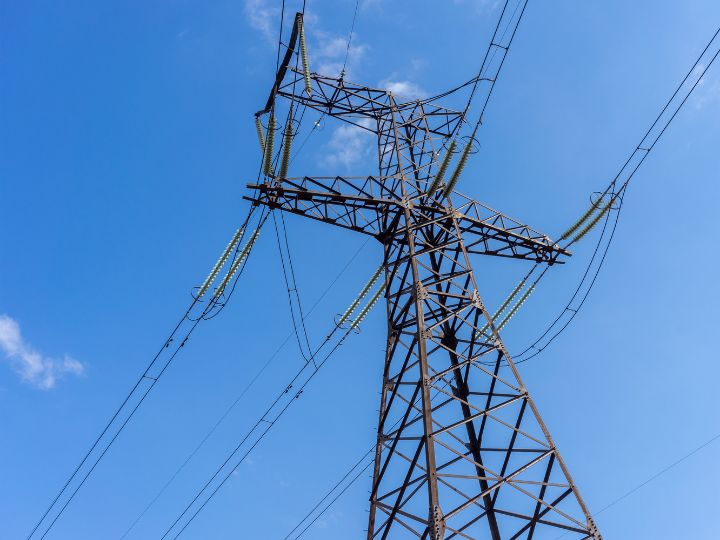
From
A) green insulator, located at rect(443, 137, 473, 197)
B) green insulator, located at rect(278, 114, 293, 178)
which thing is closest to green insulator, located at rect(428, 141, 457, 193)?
green insulator, located at rect(443, 137, 473, 197)

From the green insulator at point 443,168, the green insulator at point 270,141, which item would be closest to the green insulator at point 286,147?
the green insulator at point 270,141

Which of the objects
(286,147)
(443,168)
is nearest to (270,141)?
(286,147)

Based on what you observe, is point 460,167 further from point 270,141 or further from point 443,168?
point 270,141

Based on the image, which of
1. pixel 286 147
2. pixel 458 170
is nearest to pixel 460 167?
pixel 458 170

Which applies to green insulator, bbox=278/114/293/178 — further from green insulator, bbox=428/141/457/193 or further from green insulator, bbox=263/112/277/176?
green insulator, bbox=428/141/457/193

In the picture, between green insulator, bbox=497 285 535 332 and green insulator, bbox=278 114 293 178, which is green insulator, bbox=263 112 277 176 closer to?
green insulator, bbox=278 114 293 178

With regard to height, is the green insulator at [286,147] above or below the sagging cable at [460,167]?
above

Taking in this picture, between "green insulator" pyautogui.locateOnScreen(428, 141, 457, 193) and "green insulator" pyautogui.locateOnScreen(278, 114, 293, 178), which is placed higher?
"green insulator" pyautogui.locateOnScreen(278, 114, 293, 178)

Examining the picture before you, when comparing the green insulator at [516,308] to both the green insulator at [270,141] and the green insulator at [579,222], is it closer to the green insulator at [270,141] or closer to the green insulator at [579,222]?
the green insulator at [579,222]

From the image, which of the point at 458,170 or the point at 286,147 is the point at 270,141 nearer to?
the point at 286,147

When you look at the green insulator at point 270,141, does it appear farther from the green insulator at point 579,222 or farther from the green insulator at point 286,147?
the green insulator at point 579,222

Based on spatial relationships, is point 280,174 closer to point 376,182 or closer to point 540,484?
point 376,182

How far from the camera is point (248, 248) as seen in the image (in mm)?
14039

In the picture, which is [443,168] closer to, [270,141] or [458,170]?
[458,170]
